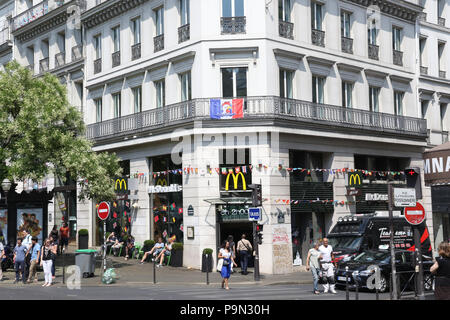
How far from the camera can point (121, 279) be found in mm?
23656

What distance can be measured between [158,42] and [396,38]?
44.3 ft

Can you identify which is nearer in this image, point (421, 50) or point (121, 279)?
point (121, 279)

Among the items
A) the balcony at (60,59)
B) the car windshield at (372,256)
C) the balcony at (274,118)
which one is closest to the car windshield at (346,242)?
the car windshield at (372,256)

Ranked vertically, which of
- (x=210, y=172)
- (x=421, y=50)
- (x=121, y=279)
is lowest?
(x=121, y=279)

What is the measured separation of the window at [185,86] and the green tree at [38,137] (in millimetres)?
4993

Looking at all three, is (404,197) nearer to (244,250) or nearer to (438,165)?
(438,165)

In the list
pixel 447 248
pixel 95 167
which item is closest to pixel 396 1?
pixel 95 167

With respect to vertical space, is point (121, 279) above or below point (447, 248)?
below

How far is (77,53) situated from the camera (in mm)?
36031

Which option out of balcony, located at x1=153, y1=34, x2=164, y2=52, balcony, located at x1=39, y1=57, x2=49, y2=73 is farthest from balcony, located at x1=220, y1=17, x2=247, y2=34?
balcony, located at x1=39, y1=57, x2=49, y2=73

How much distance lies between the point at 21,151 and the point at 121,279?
6.78m

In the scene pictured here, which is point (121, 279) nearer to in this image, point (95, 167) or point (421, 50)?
point (95, 167)

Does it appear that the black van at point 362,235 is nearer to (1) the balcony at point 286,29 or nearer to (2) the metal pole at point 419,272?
(2) the metal pole at point 419,272

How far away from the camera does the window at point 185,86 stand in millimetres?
28734
